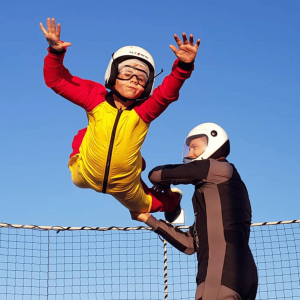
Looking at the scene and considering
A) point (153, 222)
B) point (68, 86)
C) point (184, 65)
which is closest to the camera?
point (184, 65)

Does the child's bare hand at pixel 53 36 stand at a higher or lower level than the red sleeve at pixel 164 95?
higher

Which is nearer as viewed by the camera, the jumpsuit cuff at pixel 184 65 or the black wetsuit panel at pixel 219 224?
the black wetsuit panel at pixel 219 224

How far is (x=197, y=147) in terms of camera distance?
6.84 m

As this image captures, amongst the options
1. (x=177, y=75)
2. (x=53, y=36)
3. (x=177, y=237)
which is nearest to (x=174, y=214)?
(x=177, y=237)

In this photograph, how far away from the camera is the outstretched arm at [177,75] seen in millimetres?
6219

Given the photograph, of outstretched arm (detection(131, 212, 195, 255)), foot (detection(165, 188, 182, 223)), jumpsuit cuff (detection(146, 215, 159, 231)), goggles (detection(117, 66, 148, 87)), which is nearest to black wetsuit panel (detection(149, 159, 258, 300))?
outstretched arm (detection(131, 212, 195, 255))

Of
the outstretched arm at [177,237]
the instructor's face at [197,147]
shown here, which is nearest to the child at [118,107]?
the outstretched arm at [177,237]

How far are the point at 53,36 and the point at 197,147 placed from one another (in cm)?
192

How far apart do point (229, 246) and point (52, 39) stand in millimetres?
2680

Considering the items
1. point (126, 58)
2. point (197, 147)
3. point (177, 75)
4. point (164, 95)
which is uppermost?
point (126, 58)

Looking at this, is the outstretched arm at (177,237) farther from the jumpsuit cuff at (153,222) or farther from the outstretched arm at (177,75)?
Result: the outstretched arm at (177,75)

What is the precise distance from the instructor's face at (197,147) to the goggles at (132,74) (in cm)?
84

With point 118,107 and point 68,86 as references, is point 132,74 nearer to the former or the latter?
point 118,107

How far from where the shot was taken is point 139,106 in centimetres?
668
